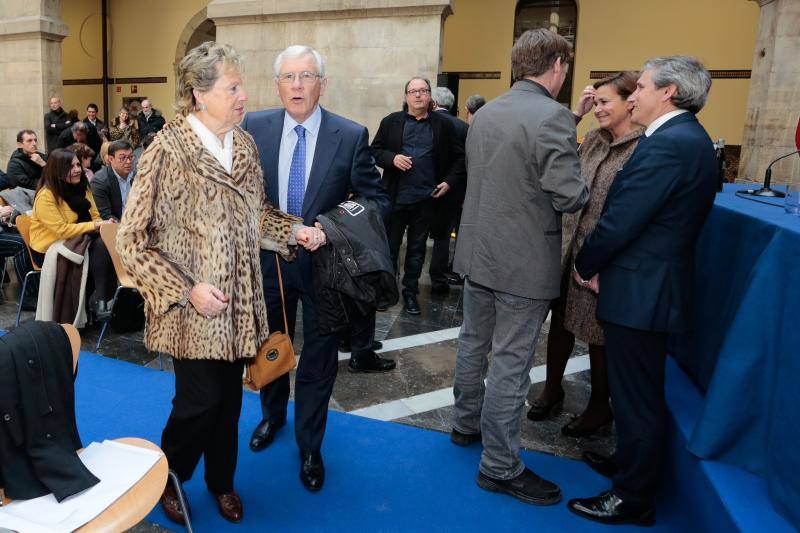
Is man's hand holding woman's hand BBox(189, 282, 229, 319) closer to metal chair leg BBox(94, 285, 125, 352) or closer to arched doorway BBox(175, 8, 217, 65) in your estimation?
metal chair leg BBox(94, 285, 125, 352)

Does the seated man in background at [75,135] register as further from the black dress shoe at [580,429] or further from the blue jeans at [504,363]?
the black dress shoe at [580,429]

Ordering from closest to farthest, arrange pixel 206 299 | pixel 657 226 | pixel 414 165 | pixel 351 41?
pixel 206 299 < pixel 657 226 < pixel 414 165 < pixel 351 41

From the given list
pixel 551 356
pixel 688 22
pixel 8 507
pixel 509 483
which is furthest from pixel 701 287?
pixel 688 22

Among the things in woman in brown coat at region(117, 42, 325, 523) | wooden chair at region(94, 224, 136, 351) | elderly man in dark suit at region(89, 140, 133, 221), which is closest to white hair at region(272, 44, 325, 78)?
woman in brown coat at region(117, 42, 325, 523)

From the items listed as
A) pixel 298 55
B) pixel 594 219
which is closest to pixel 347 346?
pixel 594 219

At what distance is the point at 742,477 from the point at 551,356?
1391 millimetres

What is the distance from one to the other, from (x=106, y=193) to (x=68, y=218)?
494mm

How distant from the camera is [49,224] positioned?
4.64 meters

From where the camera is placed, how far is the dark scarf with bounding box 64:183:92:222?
4.73m

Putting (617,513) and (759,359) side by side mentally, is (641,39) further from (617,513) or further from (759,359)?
(617,513)

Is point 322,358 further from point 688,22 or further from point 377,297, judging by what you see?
point 688,22

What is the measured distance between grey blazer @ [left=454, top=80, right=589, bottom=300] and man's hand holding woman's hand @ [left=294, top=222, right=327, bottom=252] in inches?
26.8

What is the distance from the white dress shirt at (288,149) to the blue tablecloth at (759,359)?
1816 mm

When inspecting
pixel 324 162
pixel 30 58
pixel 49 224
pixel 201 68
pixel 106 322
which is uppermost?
pixel 30 58
